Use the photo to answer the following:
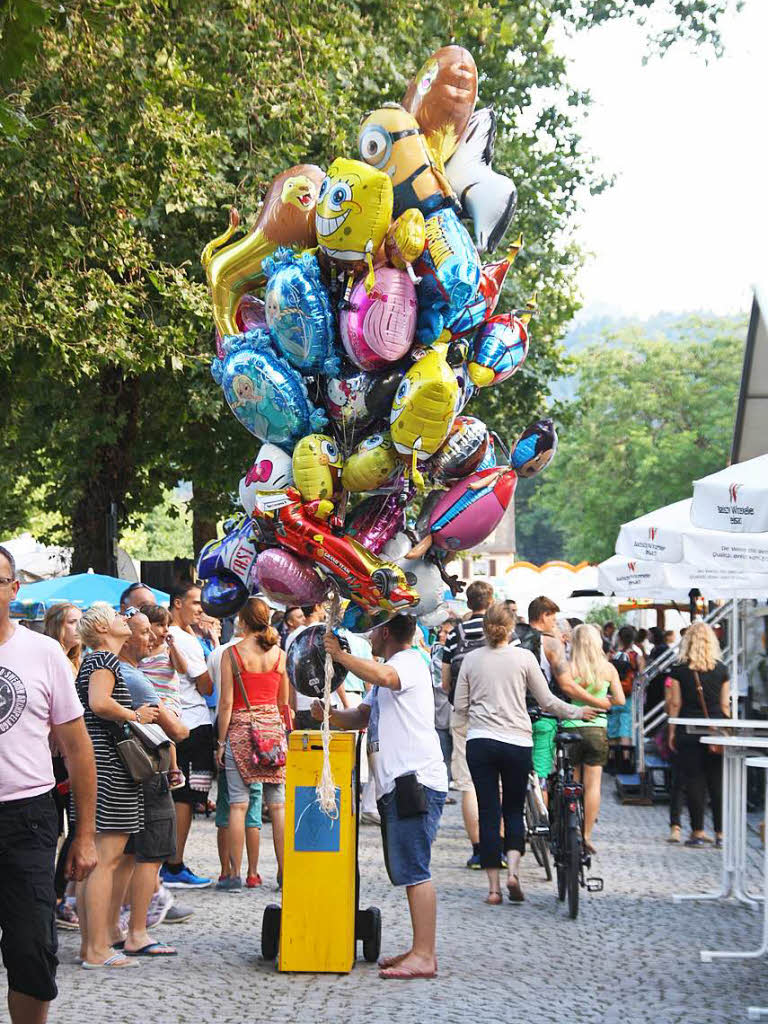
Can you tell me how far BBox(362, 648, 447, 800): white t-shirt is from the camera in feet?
25.1

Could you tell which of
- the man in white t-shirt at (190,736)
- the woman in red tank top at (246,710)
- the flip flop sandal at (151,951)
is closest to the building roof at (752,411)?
the man in white t-shirt at (190,736)

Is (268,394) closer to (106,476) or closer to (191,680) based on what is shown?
(191,680)

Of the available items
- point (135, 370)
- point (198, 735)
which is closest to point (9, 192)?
point (135, 370)

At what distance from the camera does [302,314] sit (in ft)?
24.0

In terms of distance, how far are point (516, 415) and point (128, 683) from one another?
1645 centimetres

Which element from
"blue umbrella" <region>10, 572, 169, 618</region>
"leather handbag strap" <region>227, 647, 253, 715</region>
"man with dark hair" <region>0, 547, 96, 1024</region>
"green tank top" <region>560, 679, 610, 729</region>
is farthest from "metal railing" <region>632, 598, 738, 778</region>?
"man with dark hair" <region>0, 547, 96, 1024</region>

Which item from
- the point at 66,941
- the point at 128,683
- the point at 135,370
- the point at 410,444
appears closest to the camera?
the point at 410,444

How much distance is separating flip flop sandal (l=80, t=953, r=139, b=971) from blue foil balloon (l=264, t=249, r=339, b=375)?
3238mm

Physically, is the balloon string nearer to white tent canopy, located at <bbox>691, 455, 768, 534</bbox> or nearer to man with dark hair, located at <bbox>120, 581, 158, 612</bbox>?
man with dark hair, located at <bbox>120, 581, 158, 612</bbox>

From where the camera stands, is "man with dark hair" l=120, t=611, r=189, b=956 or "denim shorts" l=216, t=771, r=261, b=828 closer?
"man with dark hair" l=120, t=611, r=189, b=956

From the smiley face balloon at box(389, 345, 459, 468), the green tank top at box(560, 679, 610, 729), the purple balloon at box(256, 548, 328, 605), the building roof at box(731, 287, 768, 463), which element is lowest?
the green tank top at box(560, 679, 610, 729)

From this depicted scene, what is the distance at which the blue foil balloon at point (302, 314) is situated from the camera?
288 inches

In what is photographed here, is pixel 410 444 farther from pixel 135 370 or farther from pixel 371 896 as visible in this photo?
pixel 135 370

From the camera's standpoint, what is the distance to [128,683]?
25.8 feet
